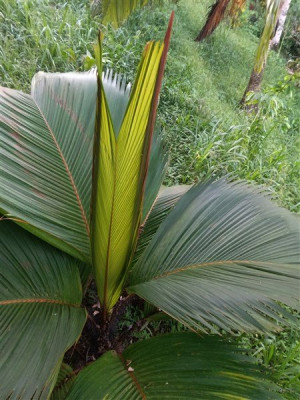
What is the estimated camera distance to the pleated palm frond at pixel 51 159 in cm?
117

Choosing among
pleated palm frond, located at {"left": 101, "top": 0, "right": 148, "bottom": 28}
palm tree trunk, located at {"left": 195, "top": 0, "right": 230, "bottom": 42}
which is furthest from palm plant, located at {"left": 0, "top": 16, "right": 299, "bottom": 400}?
palm tree trunk, located at {"left": 195, "top": 0, "right": 230, "bottom": 42}

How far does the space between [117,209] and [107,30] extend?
337 centimetres

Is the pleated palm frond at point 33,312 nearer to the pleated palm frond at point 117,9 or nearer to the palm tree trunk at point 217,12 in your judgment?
the pleated palm frond at point 117,9

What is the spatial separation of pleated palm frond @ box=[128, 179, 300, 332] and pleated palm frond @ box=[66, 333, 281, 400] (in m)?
0.11

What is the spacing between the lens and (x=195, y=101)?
3.48m

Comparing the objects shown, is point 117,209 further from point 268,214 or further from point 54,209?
point 268,214

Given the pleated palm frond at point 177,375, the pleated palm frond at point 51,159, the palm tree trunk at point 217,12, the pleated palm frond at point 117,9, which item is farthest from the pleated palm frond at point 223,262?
the palm tree trunk at point 217,12

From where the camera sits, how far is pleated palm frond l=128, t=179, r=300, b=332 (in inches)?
39.1

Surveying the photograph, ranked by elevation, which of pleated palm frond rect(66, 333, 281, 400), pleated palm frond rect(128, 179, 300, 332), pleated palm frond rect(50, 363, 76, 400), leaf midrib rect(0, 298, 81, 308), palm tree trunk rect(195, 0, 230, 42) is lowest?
pleated palm frond rect(50, 363, 76, 400)

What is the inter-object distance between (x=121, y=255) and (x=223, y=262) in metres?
0.32

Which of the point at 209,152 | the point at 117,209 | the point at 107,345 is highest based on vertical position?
the point at 117,209

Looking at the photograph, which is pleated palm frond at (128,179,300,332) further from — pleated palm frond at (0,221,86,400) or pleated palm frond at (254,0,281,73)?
pleated palm frond at (254,0,281,73)

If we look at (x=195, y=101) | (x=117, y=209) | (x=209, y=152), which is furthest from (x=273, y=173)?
(x=117, y=209)

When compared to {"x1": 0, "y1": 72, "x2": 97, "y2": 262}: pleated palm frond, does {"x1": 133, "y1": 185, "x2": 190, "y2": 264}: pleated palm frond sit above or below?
below
